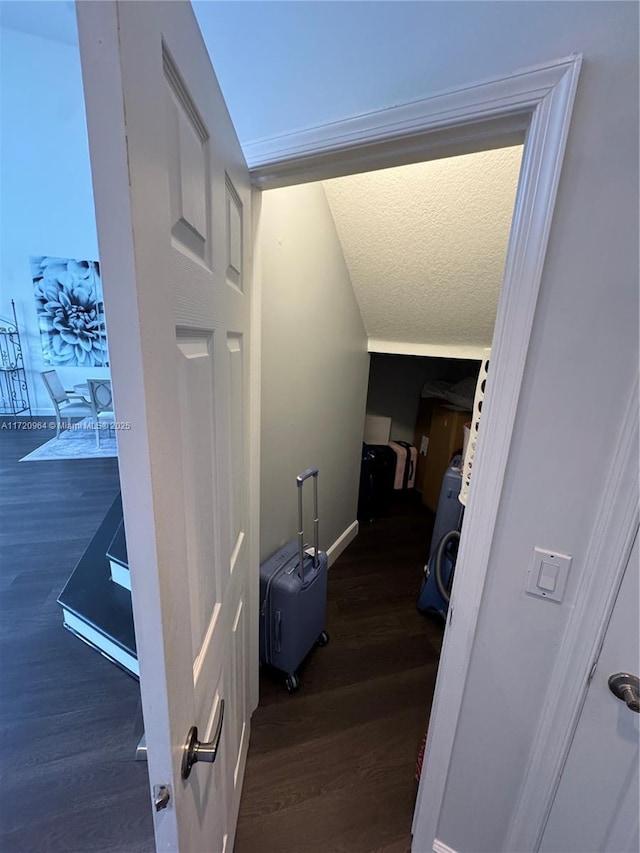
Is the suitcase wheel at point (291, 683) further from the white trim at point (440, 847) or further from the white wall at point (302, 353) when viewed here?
the white trim at point (440, 847)

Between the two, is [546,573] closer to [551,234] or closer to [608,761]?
[608,761]

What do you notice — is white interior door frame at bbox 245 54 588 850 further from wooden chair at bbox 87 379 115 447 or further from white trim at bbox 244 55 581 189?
wooden chair at bbox 87 379 115 447

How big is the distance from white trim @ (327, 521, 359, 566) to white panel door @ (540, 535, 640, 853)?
5.67ft

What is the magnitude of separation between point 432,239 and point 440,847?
7.13ft

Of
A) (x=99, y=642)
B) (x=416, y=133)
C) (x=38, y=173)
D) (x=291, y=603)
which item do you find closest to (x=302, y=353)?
(x=416, y=133)

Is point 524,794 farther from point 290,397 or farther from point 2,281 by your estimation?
point 2,281

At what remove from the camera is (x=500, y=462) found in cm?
81

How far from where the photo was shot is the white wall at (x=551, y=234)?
0.63 m

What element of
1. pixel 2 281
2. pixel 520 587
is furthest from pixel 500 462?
pixel 2 281

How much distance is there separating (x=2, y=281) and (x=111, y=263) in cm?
640

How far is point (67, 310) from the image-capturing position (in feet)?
16.4

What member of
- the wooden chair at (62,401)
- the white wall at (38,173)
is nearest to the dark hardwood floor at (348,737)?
the wooden chair at (62,401)


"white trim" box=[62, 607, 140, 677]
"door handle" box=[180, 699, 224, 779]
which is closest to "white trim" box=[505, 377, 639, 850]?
"door handle" box=[180, 699, 224, 779]

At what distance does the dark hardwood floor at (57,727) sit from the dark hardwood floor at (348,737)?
437 millimetres
